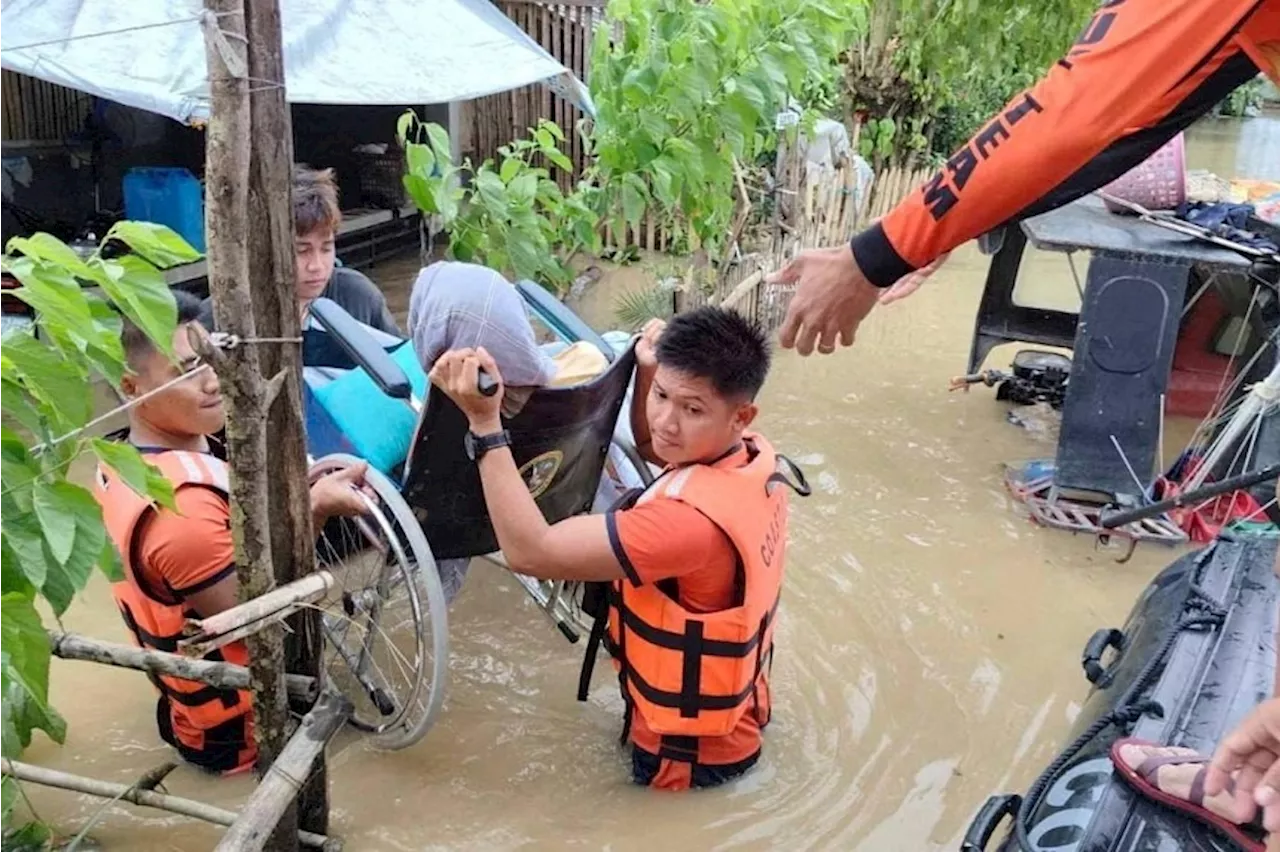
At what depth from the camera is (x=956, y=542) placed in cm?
450

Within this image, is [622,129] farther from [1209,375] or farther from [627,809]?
[1209,375]

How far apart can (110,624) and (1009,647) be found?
294 centimetres

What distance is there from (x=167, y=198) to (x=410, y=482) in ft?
16.7

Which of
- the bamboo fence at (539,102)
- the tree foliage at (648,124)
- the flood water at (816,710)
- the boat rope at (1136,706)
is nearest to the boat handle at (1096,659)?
the boat rope at (1136,706)

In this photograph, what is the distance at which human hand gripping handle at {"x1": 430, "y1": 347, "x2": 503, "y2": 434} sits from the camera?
7.87 feet

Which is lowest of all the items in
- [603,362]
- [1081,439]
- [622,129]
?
[1081,439]

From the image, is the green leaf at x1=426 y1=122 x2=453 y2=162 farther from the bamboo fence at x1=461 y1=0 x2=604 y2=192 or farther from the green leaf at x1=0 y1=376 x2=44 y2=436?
the bamboo fence at x1=461 y1=0 x2=604 y2=192

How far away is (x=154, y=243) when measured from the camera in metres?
1.72

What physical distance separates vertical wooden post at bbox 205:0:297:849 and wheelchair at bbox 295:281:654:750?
15.5 inches

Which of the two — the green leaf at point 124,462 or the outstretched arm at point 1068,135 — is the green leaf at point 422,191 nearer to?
the green leaf at point 124,462

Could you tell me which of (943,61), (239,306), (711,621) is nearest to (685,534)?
(711,621)

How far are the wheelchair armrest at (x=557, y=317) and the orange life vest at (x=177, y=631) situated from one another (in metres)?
1.14

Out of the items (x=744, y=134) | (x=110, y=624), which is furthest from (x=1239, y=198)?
(x=110, y=624)

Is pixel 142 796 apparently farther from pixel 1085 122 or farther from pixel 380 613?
pixel 1085 122
